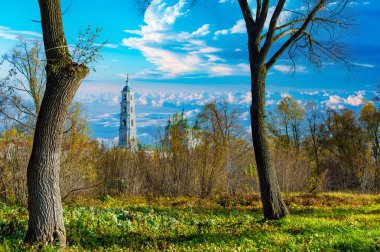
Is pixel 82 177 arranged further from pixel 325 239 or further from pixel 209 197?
pixel 325 239

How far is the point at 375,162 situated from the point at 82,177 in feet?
82.1

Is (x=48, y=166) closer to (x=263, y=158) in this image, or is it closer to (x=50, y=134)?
(x=50, y=134)

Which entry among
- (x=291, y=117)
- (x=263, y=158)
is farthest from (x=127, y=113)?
(x=263, y=158)

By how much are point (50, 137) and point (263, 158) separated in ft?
16.6

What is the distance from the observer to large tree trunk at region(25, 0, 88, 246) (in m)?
5.94

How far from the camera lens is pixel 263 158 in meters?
9.21

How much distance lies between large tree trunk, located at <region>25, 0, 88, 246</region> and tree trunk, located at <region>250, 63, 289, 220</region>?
15.0 ft

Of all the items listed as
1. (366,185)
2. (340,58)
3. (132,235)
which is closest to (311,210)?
(340,58)

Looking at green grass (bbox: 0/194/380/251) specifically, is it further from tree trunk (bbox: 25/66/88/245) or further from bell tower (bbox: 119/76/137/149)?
bell tower (bbox: 119/76/137/149)

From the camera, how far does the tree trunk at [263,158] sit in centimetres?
915

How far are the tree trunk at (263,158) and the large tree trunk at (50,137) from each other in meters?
4.58

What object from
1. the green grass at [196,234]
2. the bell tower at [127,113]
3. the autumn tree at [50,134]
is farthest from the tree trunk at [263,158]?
the bell tower at [127,113]

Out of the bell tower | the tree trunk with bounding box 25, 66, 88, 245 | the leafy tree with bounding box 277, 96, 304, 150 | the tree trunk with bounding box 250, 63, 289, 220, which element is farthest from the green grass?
the bell tower

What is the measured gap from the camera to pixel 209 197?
16.0 m
